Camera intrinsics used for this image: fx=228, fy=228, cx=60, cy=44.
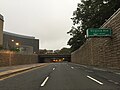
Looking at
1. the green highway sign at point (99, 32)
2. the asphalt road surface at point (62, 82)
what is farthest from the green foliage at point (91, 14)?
the asphalt road surface at point (62, 82)

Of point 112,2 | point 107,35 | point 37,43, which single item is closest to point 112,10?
point 112,2

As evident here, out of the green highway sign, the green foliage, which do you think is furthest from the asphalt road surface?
the green foliage

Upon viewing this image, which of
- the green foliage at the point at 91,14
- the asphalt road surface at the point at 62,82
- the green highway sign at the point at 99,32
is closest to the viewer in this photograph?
the asphalt road surface at the point at 62,82

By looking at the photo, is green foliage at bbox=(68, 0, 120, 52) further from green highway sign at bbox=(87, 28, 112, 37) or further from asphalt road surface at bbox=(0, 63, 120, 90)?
asphalt road surface at bbox=(0, 63, 120, 90)

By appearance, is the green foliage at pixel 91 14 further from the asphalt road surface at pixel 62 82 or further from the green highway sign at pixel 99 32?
the asphalt road surface at pixel 62 82

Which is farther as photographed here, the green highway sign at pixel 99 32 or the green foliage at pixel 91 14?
the green foliage at pixel 91 14

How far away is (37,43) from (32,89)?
182612 mm

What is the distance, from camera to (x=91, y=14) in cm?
6681

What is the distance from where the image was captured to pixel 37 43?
192 m

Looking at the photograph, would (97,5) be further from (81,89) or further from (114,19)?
(81,89)

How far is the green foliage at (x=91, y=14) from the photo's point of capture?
5161cm

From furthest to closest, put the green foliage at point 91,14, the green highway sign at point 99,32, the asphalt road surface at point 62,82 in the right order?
the green foliage at point 91,14 < the green highway sign at point 99,32 < the asphalt road surface at point 62,82

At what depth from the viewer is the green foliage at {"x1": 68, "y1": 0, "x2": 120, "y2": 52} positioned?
169 ft

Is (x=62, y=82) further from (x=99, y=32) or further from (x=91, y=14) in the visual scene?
(x=91, y=14)
